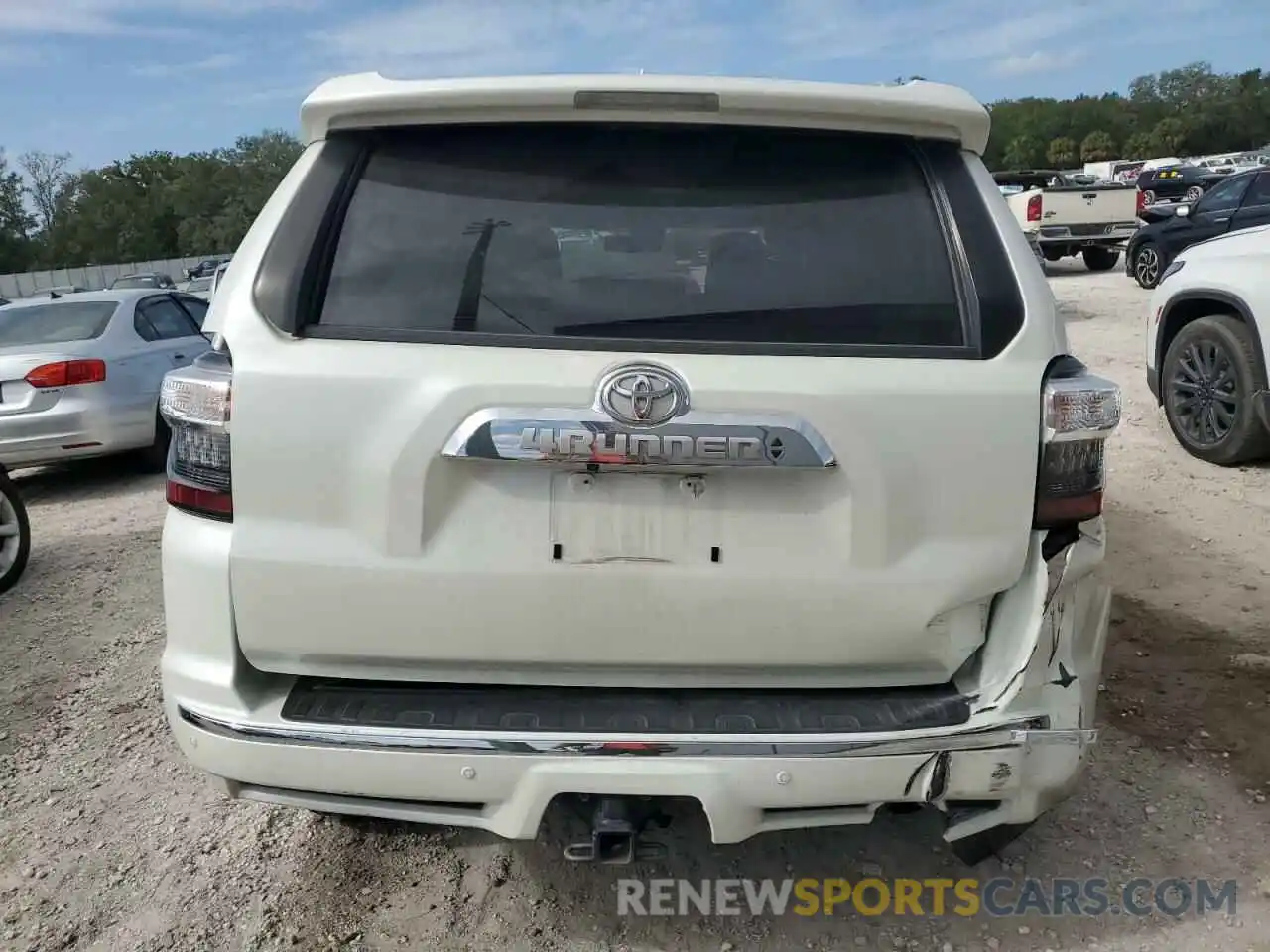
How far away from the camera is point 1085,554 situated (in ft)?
7.14

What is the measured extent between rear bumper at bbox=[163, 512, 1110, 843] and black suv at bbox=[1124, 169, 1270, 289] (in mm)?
11012

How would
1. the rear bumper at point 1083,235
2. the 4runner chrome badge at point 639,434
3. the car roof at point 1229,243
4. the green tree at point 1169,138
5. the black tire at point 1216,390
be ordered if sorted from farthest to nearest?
the green tree at point 1169,138
the rear bumper at point 1083,235
the car roof at point 1229,243
the black tire at point 1216,390
the 4runner chrome badge at point 639,434

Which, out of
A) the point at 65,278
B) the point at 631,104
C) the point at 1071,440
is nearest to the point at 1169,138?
the point at 65,278

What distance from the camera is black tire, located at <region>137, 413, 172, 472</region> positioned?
320 inches

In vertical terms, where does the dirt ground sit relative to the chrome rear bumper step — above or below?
below

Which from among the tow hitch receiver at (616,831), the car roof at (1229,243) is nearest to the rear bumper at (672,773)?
the tow hitch receiver at (616,831)

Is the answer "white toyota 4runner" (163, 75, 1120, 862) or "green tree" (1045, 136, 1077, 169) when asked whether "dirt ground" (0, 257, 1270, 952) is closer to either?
"white toyota 4runner" (163, 75, 1120, 862)

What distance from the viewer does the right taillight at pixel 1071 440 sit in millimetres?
2076

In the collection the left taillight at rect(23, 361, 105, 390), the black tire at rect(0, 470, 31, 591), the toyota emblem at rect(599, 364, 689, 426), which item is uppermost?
the toyota emblem at rect(599, 364, 689, 426)

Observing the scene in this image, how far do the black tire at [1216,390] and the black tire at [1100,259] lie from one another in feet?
48.1

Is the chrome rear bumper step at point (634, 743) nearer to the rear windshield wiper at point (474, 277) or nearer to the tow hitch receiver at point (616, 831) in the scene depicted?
the tow hitch receiver at point (616, 831)

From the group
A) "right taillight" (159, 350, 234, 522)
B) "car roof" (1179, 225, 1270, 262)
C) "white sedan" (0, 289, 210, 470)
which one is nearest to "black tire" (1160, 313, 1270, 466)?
"car roof" (1179, 225, 1270, 262)

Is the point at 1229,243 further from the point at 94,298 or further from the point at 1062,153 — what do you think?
the point at 1062,153

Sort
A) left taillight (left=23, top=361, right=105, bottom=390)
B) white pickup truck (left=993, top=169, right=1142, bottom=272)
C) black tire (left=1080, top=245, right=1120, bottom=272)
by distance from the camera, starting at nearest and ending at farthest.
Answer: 1. left taillight (left=23, top=361, right=105, bottom=390)
2. white pickup truck (left=993, top=169, right=1142, bottom=272)
3. black tire (left=1080, top=245, right=1120, bottom=272)
